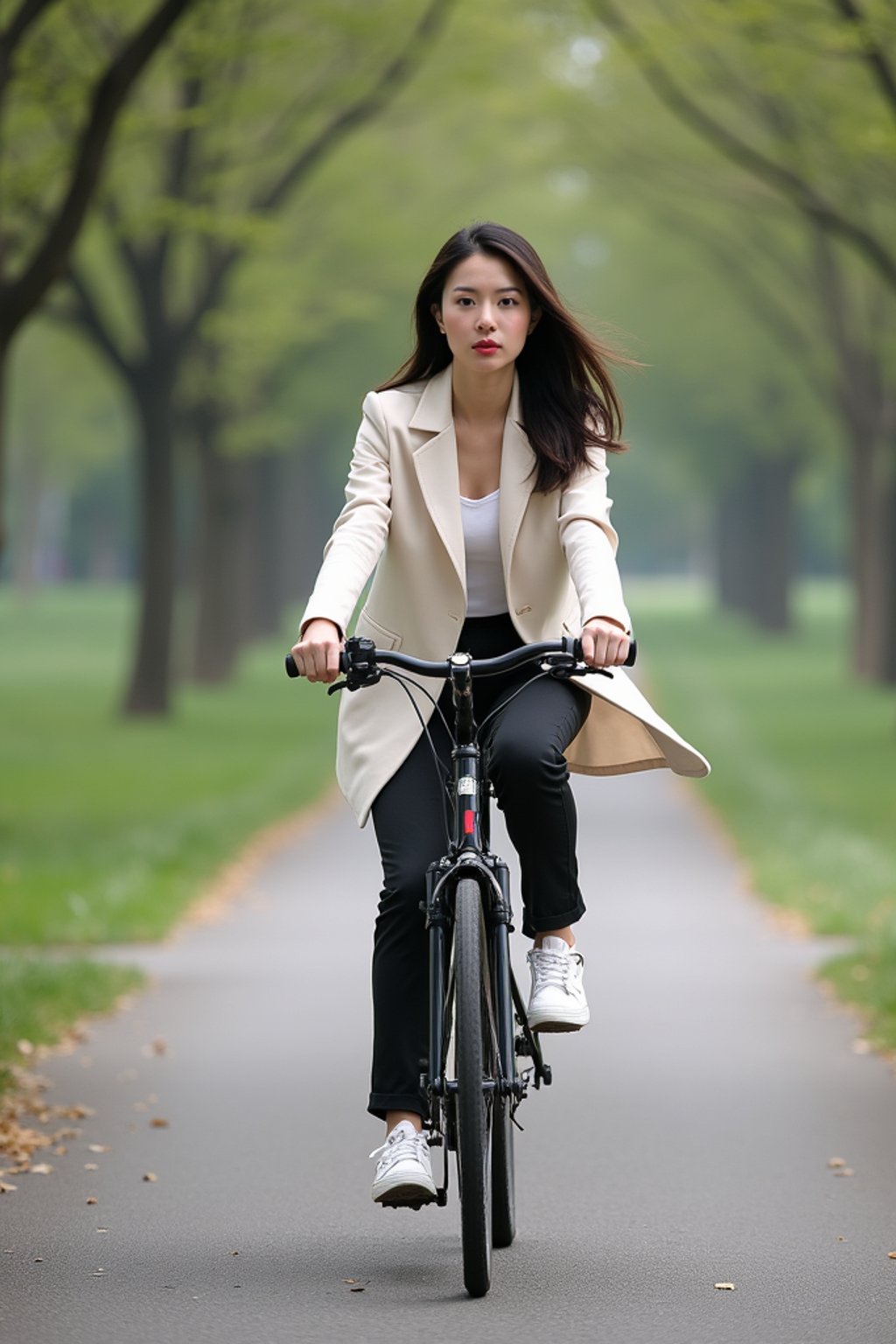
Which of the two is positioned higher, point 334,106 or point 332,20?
point 334,106

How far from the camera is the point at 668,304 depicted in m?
41.1

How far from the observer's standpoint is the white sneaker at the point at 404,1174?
4.77 m

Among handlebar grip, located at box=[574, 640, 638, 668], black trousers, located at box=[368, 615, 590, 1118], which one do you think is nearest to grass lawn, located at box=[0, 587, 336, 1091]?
black trousers, located at box=[368, 615, 590, 1118]

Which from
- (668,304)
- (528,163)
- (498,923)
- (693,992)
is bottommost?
(498,923)

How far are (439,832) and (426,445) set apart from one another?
835mm

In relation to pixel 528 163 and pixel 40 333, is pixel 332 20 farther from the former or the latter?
pixel 40 333

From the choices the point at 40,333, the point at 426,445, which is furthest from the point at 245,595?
the point at 426,445

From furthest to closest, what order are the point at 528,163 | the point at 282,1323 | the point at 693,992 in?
the point at 528,163, the point at 693,992, the point at 282,1323

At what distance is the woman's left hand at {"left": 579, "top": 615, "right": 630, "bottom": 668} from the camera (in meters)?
4.68

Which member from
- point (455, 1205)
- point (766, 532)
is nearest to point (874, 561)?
point (766, 532)

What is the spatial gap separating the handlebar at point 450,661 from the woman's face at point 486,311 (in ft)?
2.32

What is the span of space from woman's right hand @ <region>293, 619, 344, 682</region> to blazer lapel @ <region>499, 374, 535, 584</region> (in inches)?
22.7

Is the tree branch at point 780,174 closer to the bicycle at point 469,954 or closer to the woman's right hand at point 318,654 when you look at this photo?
the bicycle at point 469,954

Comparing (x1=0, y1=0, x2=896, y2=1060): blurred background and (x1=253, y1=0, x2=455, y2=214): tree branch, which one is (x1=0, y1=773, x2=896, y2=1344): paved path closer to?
(x1=0, y1=0, x2=896, y2=1060): blurred background
